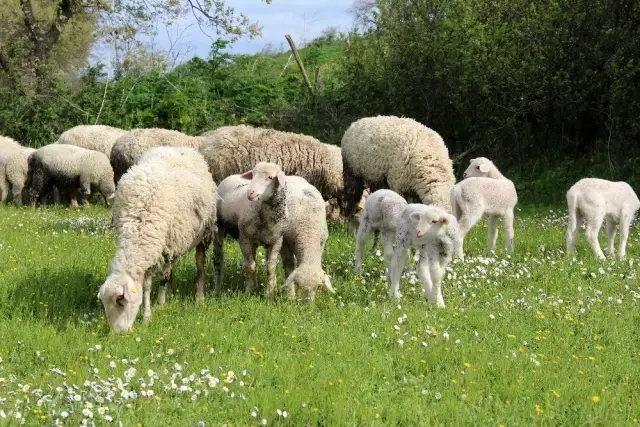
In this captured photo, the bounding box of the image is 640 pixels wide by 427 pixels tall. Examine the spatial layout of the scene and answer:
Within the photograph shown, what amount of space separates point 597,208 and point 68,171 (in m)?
12.8

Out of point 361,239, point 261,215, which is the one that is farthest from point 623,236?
point 261,215

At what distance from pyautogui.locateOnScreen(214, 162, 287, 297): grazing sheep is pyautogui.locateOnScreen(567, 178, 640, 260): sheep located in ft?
13.9

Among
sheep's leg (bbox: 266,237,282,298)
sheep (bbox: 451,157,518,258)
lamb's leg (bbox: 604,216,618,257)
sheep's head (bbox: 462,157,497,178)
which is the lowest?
sheep's leg (bbox: 266,237,282,298)

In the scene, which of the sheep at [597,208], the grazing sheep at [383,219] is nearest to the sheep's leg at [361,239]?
the grazing sheep at [383,219]

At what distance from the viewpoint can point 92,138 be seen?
66.7 feet

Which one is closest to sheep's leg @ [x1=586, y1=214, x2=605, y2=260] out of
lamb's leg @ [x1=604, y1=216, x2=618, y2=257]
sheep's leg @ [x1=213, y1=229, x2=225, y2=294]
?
lamb's leg @ [x1=604, y1=216, x2=618, y2=257]

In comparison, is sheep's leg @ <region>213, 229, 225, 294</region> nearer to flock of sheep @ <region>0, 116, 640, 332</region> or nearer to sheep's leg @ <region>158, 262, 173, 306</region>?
flock of sheep @ <region>0, 116, 640, 332</region>

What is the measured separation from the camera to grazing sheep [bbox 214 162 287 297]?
8133 mm

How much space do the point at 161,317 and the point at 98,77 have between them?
58.8ft

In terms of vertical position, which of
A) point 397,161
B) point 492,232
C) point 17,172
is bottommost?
point 17,172

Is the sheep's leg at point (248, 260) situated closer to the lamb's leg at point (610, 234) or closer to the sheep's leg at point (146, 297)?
the sheep's leg at point (146, 297)

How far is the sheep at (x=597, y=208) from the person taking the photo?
Answer: 10.1 metres

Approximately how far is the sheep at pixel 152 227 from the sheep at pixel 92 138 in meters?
11.8

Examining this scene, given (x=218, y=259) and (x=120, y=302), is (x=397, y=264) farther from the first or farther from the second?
(x=120, y=302)
